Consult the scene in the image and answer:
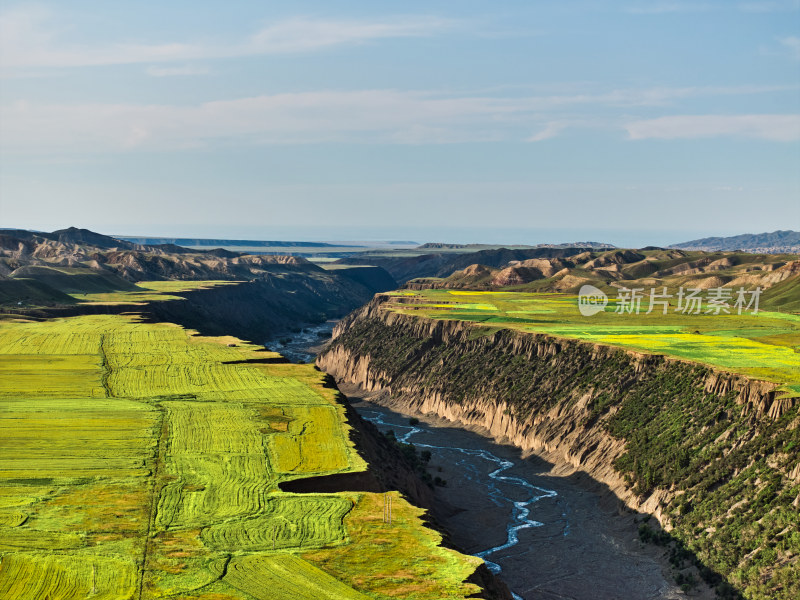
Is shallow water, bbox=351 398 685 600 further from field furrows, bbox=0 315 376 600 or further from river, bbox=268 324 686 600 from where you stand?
field furrows, bbox=0 315 376 600

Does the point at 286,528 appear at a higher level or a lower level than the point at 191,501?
lower

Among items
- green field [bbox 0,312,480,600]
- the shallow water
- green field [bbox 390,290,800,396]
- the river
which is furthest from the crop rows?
green field [bbox 390,290,800,396]

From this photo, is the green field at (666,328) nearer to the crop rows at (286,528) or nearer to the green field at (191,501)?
the green field at (191,501)

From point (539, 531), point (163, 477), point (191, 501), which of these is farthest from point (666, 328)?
point (191, 501)

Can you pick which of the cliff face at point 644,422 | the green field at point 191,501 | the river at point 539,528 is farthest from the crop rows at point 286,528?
the cliff face at point 644,422

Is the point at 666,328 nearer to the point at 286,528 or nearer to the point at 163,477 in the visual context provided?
the point at 163,477

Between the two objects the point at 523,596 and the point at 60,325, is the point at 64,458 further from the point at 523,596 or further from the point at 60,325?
the point at 60,325
